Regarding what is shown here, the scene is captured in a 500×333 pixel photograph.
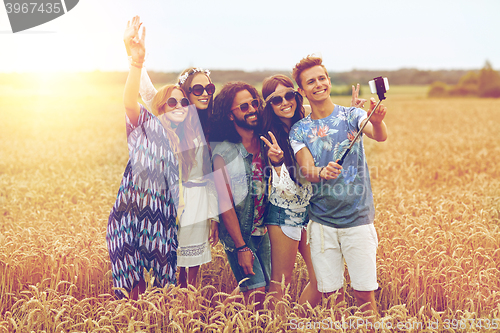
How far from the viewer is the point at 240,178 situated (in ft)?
10.7

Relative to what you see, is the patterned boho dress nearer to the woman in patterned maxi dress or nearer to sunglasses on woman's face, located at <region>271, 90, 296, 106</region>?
the woman in patterned maxi dress

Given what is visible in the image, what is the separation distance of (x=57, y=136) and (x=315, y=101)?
16.9 metres

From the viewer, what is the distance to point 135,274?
11.0 ft

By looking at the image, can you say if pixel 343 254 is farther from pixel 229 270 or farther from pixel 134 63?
pixel 134 63

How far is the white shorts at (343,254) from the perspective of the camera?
9.57ft

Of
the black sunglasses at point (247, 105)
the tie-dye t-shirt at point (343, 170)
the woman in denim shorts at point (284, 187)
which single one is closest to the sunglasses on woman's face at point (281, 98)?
the woman in denim shorts at point (284, 187)

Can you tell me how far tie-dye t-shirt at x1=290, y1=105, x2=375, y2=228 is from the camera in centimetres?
292

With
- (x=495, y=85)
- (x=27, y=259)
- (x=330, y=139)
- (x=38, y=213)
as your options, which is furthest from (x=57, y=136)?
(x=495, y=85)

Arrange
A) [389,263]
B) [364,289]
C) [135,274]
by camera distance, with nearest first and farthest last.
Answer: [364,289] < [135,274] < [389,263]

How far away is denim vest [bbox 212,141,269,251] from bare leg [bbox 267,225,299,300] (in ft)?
0.70

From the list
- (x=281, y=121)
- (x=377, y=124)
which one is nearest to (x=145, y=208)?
(x=281, y=121)

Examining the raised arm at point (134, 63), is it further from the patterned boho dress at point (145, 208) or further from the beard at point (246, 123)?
the beard at point (246, 123)

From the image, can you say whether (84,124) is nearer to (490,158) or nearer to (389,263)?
(490,158)

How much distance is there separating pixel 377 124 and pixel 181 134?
168cm
